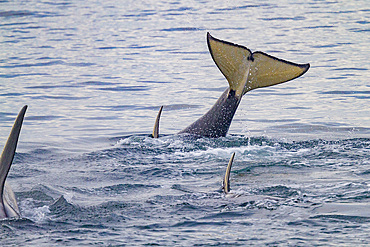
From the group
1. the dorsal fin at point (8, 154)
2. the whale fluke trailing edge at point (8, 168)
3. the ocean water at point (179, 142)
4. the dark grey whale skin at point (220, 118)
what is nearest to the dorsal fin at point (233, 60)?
the dark grey whale skin at point (220, 118)

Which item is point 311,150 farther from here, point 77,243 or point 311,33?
point 311,33

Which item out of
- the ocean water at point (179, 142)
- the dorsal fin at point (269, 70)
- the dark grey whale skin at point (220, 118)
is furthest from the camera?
the dark grey whale skin at point (220, 118)

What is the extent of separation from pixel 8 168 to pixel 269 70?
5510mm

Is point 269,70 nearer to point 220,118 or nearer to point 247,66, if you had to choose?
point 247,66

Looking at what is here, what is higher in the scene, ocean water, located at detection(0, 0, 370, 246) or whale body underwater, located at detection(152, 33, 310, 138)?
whale body underwater, located at detection(152, 33, 310, 138)

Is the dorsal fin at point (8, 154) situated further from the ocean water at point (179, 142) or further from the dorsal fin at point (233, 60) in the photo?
the dorsal fin at point (233, 60)

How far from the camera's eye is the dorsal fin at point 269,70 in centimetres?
1079

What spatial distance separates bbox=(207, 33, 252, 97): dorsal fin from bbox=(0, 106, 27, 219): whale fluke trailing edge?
4661mm

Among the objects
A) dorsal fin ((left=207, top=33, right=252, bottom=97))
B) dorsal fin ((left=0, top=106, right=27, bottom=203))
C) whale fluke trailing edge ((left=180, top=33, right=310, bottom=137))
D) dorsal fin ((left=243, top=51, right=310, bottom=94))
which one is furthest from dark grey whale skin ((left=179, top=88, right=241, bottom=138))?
dorsal fin ((left=0, top=106, right=27, bottom=203))

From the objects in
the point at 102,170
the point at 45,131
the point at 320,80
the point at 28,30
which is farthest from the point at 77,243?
the point at 28,30

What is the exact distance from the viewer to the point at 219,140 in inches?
445

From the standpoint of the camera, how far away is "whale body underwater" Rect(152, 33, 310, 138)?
10836 millimetres

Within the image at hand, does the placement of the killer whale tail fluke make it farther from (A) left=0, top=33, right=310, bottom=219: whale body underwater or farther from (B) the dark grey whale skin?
(B) the dark grey whale skin

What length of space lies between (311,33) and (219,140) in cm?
1625
